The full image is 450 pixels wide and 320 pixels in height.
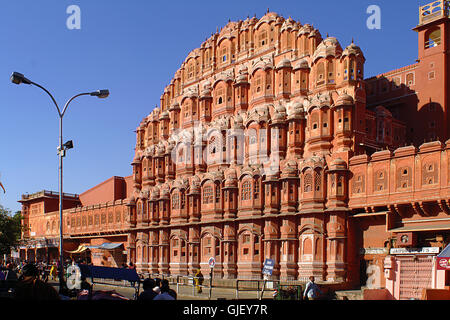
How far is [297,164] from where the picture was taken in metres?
40.3

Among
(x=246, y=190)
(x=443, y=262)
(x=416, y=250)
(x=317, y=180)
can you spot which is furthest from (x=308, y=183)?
(x=443, y=262)

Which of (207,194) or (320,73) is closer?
(320,73)

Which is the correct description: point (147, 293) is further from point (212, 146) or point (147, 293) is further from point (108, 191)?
point (108, 191)

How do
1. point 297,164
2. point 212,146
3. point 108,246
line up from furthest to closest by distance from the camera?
point 108,246 → point 212,146 → point 297,164

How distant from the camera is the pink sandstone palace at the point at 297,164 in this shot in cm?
3356

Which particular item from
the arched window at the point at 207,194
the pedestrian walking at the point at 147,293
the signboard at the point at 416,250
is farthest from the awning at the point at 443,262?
the arched window at the point at 207,194

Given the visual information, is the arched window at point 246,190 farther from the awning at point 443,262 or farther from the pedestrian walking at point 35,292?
the pedestrian walking at point 35,292

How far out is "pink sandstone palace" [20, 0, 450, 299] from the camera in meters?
33.6

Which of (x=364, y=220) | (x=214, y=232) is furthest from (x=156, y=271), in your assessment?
(x=364, y=220)

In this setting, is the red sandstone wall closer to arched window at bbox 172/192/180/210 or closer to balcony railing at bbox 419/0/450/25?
arched window at bbox 172/192/180/210

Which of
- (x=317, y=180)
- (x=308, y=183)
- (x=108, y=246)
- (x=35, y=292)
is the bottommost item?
(x=108, y=246)

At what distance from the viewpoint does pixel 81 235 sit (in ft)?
231

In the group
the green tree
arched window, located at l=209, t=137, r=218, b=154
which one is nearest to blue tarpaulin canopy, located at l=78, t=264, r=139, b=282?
arched window, located at l=209, t=137, r=218, b=154
